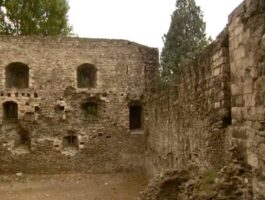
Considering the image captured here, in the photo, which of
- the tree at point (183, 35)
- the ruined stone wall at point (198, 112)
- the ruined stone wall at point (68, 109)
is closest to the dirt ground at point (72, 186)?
the ruined stone wall at point (68, 109)

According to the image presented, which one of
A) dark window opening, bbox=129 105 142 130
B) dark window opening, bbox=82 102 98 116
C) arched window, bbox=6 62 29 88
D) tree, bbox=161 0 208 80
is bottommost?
dark window opening, bbox=129 105 142 130

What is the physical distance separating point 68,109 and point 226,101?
1111 cm

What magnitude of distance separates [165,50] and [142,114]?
4.23 m

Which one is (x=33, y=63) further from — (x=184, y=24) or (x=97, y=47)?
(x=184, y=24)

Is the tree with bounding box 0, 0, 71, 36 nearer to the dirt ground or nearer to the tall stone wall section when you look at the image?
the dirt ground

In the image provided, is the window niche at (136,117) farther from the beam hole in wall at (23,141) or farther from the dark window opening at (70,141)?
the beam hole in wall at (23,141)

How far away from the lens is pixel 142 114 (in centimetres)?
1775

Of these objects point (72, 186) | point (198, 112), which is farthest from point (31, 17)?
point (198, 112)

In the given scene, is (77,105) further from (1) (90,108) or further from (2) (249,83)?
(2) (249,83)

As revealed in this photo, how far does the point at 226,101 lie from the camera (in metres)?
6.68

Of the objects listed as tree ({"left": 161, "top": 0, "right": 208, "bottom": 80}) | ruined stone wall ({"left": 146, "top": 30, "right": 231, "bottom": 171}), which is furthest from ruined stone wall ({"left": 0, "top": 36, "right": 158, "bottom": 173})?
ruined stone wall ({"left": 146, "top": 30, "right": 231, "bottom": 171})

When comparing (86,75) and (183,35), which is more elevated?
(183,35)

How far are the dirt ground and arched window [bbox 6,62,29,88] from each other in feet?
11.6

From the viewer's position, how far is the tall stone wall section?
483 cm
